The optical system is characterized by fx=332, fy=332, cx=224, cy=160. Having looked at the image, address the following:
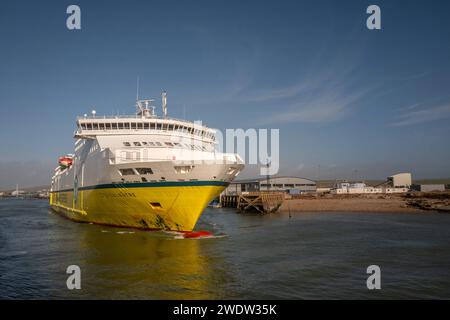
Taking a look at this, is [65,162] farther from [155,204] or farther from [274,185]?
[274,185]

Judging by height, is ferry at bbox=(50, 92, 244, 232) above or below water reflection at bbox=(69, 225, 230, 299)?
above

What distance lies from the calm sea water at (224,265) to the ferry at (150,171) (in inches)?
63.8

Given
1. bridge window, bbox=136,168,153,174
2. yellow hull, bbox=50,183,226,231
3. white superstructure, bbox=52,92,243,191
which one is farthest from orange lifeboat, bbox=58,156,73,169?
bridge window, bbox=136,168,153,174

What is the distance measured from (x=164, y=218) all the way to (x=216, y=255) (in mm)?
5714

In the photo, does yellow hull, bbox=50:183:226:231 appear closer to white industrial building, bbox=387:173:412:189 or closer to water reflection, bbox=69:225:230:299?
water reflection, bbox=69:225:230:299

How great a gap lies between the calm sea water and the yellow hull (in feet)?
2.85

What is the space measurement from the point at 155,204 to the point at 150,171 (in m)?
2.21

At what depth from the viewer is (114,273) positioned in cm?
1383

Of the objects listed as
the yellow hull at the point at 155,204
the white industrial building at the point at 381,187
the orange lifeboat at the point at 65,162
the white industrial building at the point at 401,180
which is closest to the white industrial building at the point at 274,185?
the white industrial building at the point at 381,187

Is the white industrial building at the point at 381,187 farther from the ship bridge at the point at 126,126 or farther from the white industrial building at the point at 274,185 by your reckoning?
the ship bridge at the point at 126,126

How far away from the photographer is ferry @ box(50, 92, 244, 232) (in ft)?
67.3

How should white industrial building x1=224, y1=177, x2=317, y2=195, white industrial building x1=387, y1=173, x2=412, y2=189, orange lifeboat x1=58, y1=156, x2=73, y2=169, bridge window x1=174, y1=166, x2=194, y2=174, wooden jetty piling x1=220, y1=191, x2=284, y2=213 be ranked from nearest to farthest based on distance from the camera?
bridge window x1=174, y1=166, x2=194, y2=174, orange lifeboat x1=58, y1=156, x2=73, y2=169, wooden jetty piling x1=220, y1=191, x2=284, y2=213, white industrial building x1=224, y1=177, x2=317, y2=195, white industrial building x1=387, y1=173, x2=412, y2=189

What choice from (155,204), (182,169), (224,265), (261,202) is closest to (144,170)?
(155,204)

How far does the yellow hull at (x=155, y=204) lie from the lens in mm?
Answer: 20625
